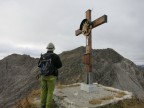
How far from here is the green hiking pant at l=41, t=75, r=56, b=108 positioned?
8.46 metres

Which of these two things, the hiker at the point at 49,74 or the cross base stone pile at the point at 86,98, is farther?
the cross base stone pile at the point at 86,98

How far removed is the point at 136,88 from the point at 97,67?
627cm

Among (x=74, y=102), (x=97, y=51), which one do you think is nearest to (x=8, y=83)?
(x=97, y=51)

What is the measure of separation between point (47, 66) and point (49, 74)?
31 cm

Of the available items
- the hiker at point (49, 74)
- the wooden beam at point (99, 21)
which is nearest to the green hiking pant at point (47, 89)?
the hiker at point (49, 74)

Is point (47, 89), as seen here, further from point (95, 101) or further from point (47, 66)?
point (95, 101)

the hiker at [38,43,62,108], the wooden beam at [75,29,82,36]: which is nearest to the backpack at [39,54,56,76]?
the hiker at [38,43,62,108]

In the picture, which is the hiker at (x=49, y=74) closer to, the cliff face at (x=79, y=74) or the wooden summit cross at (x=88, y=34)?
the wooden summit cross at (x=88, y=34)

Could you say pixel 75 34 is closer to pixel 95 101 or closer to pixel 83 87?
pixel 83 87

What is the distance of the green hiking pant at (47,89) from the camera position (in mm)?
8461

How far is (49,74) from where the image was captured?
8453mm

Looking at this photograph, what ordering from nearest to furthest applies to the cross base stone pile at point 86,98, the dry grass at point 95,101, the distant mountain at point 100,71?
the cross base stone pile at point 86,98
the dry grass at point 95,101
the distant mountain at point 100,71

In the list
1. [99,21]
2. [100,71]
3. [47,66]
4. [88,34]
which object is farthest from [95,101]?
[100,71]

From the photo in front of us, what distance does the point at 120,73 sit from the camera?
30875 mm
